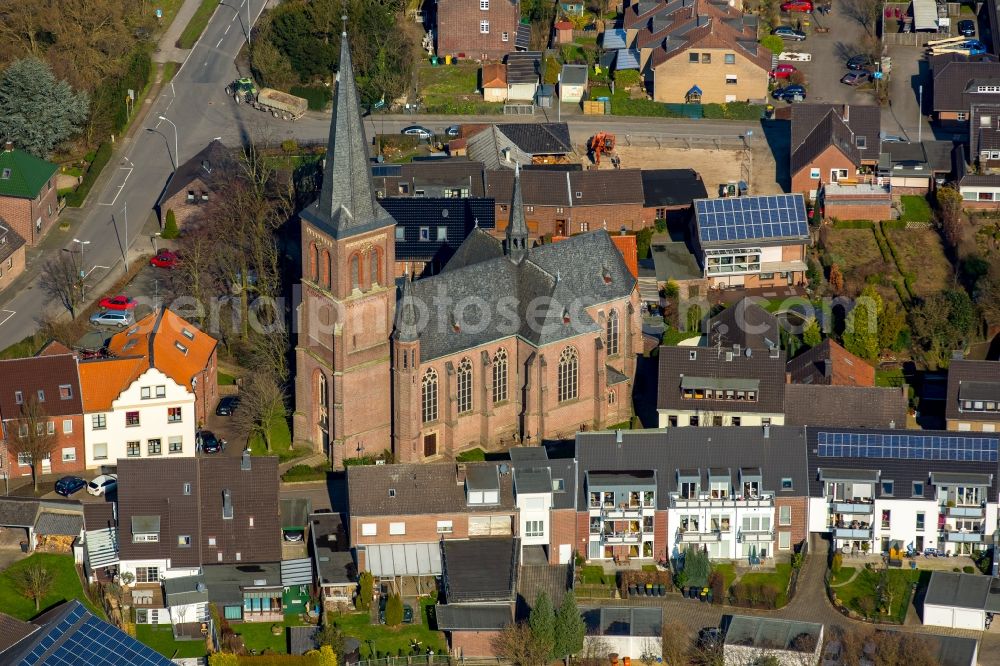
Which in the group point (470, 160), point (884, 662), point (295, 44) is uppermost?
point (295, 44)

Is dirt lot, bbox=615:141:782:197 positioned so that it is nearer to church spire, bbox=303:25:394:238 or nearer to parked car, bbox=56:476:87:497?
church spire, bbox=303:25:394:238

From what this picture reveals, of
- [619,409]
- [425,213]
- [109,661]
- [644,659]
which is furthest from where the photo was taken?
[425,213]

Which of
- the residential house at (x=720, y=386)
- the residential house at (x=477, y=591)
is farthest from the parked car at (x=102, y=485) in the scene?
the residential house at (x=720, y=386)

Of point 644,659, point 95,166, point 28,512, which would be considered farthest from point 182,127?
point 644,659

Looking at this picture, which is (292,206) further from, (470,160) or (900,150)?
(900,150)

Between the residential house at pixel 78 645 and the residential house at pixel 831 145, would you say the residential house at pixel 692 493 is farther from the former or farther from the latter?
the residential house at pixel 831 145

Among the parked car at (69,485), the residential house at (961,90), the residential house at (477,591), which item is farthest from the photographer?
the residential house at (961,90)

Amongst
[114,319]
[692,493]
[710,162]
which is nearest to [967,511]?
[692,493]
